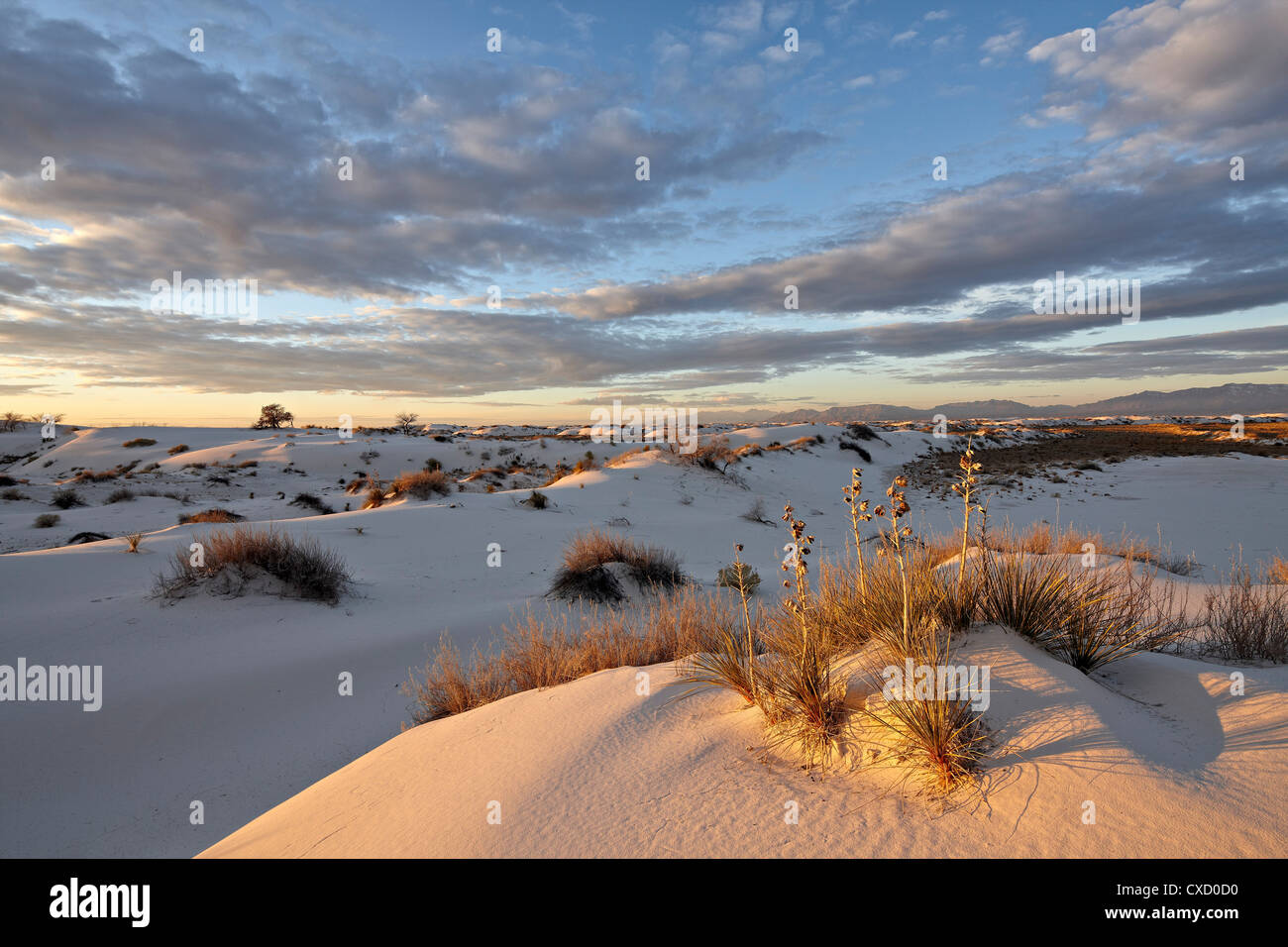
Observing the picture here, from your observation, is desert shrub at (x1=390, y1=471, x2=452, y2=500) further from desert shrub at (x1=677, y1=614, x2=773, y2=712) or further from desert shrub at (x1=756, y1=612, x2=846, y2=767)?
desert shrub at (x1=756, y1=612, x2=846, y2=767)

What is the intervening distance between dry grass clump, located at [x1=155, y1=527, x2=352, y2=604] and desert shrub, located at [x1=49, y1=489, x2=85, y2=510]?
12681 millimetres

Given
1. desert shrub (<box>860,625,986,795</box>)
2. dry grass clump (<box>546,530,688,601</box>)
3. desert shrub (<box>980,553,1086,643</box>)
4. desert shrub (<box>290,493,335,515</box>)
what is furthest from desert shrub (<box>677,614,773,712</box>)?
desert shrub (<box>290,493,335,515</box>)

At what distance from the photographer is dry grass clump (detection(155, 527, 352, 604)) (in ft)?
23.7

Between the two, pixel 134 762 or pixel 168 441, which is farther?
pixel 168 441

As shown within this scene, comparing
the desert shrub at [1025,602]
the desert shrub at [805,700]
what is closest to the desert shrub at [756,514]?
the desert shrub at [1025,602]

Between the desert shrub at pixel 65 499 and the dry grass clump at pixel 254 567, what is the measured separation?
41.6 feet

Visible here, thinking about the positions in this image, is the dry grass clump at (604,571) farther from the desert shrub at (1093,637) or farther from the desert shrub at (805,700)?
the desert shrub at (1093,637)

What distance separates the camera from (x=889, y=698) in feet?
8.48

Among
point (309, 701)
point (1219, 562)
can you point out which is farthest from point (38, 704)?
point (1219, 562)

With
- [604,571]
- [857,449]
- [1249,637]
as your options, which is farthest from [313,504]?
[857,449]

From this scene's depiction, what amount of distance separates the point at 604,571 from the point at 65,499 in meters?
17.5

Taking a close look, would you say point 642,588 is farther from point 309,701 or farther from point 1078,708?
point 1078,708
